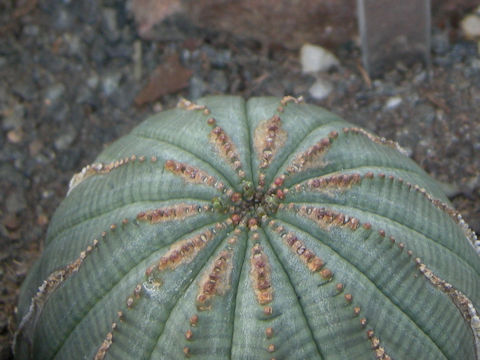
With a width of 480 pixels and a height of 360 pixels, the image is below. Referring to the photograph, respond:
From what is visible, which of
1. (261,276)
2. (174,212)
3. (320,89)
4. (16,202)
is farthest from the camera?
(320,89)

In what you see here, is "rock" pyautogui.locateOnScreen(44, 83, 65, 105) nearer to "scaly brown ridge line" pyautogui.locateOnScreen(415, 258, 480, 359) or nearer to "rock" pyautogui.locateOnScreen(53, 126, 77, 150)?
"rock" pyautogui.locateOnScreen(53, 126, 77, 150)

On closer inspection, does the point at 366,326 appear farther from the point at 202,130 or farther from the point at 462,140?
the point at 462,140

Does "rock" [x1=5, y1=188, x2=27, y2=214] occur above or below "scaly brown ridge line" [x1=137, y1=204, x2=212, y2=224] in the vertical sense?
above

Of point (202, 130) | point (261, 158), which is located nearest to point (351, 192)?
point (261, 158)

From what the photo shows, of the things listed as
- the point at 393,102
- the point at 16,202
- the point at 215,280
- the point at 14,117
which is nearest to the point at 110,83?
the point at 14,117

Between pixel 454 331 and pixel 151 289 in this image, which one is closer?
pixel 151 289

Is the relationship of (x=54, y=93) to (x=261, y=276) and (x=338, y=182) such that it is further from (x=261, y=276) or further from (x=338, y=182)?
(x=261, y=276)

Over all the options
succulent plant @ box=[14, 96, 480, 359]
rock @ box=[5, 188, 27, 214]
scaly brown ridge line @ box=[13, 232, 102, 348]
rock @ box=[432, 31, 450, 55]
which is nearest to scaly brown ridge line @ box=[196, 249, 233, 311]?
succulent plant @ box=[14, 96, 480, 359]
